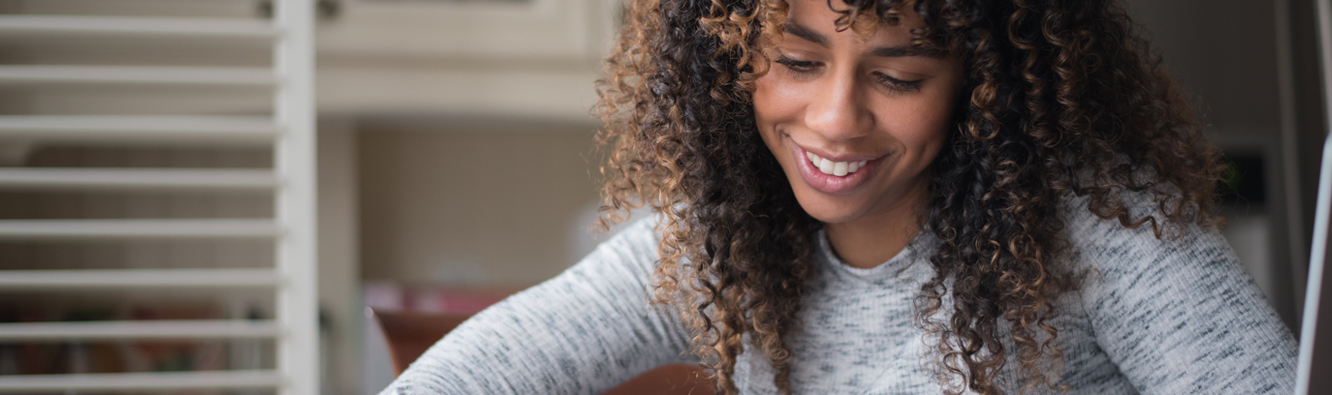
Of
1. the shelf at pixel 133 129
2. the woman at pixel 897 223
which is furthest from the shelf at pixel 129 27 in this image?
the woman at pixel 897 223

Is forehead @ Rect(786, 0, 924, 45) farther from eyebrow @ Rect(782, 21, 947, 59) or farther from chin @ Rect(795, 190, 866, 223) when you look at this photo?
chin @ Rect(795, 190, 866, 223)

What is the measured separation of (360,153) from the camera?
7.22 feet

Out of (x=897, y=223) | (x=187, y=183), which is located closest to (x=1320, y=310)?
(x=897, y=223)

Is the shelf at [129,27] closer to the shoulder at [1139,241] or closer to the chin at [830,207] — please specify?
the chin at [830,207]

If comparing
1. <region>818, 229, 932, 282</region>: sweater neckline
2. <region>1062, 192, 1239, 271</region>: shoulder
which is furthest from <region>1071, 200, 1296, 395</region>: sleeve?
<region>818, 229, 932, 282</region>: sweater neckline

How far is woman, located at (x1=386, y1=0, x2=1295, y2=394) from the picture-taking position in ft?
2.40

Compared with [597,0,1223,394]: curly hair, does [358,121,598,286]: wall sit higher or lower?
lower

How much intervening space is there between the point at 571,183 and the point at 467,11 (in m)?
0.67

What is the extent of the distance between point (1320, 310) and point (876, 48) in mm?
372

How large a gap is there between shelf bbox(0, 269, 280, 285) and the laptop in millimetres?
1185

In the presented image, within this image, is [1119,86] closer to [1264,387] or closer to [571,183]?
[1264,387]

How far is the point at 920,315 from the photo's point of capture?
2.75ft

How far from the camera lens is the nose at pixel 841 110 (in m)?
0.73

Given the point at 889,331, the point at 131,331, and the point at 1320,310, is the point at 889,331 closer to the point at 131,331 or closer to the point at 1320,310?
the point at 1320,310
